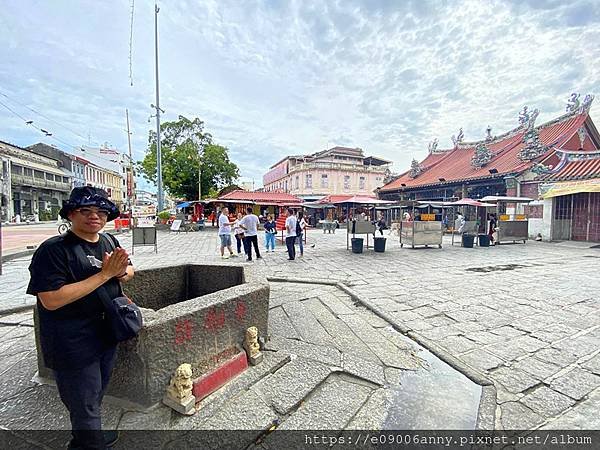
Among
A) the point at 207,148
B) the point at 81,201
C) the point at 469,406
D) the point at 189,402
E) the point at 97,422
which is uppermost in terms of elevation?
the point at 207,148

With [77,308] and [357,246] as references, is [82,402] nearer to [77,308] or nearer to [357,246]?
[77,308]

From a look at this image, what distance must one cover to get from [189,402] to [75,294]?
115cm

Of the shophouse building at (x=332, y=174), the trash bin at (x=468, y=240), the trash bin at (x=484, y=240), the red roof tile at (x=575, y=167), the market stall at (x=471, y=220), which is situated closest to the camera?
the trash bin at (x=468, y=240)

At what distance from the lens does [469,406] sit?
2.50 meters

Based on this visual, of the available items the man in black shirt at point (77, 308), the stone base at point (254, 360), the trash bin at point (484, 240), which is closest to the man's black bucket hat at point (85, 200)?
the man in black shirt at point (77, 308)

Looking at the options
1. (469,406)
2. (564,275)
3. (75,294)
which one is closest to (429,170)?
(564,275)

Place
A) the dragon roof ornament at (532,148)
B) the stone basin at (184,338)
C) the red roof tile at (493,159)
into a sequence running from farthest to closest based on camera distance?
the red roof tile at (493,159)
the dragon roof ornament at (532,148)
the stone basin at (184,338)

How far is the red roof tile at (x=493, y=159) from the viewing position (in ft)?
53.7

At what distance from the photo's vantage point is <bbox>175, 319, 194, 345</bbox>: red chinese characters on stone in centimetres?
225

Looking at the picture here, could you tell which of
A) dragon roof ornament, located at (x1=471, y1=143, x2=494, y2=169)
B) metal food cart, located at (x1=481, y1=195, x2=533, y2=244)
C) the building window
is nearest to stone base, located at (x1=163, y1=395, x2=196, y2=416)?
metal food cart, located at (x1=481, y1=195, x2=533, y2=244)

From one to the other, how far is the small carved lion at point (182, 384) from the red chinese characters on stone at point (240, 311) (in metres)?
0.63

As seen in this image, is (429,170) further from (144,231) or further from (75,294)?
(75,294)

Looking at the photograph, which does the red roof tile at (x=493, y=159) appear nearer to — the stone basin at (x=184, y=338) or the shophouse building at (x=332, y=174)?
the shophouse building at (x=332, y=174)

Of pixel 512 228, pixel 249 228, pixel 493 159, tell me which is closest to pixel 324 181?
pixel 493 159
